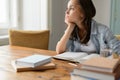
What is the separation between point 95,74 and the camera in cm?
114

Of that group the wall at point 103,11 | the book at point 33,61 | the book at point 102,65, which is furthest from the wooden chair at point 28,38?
the book at point 102,65

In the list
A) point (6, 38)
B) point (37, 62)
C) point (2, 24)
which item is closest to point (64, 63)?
point (37, 62)

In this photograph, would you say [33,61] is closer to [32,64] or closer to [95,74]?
[32,64]

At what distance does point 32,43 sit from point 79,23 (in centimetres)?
66

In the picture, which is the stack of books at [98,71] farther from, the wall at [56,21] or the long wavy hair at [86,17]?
the wall at [56,21]

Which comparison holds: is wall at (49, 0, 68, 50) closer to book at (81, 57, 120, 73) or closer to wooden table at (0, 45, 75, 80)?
wooden table at (0, 45, 75, 80)

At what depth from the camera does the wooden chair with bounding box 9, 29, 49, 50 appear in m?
2.54

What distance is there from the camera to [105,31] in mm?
2133

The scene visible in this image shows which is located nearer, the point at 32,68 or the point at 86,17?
the point at 32,68

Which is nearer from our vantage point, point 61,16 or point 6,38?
point 6,38

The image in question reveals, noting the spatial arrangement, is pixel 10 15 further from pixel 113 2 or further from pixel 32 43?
pixel 113 2

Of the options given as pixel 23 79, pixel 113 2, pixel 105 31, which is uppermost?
pixel 113 2

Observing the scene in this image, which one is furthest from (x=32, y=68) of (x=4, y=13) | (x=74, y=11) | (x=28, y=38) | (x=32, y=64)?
(x=4, y=13)

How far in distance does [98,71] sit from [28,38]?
1520 mm
